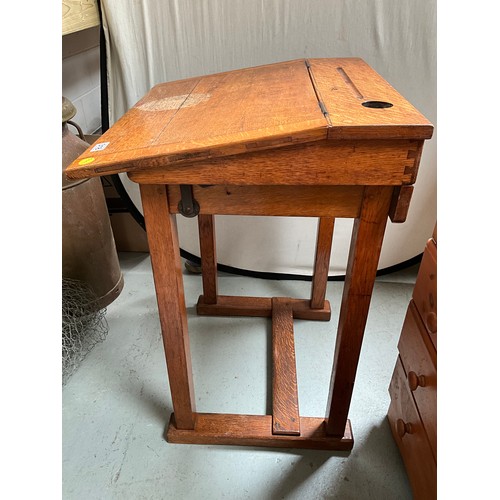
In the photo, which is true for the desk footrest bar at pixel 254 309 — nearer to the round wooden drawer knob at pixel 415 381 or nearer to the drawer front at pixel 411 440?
the drawer front at pixel 411 440

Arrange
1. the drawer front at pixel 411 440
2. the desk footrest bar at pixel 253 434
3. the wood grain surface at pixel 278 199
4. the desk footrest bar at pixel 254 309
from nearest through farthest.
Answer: the wood grain surface at pixel 278 199
the drawer front at pixel 411 440
the desk footrest bar at pixel 253 434
the desk footrest bar at pixel 254 309

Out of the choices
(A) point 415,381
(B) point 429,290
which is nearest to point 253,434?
(A) point 415,381

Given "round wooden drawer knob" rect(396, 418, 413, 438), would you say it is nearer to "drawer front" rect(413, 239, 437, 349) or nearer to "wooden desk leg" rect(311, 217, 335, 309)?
"drawer front" rect(413, 239, 437, 349)

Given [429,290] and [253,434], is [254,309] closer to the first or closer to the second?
[253,434]

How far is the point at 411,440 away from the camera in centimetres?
105

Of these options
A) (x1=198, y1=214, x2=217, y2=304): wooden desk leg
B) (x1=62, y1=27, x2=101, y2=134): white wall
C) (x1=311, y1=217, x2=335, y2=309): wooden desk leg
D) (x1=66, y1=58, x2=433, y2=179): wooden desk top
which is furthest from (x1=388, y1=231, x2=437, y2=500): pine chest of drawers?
(x1=62, y1=27, x2=101, y2=134): white wall

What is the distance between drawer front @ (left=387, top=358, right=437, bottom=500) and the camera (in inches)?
36.1

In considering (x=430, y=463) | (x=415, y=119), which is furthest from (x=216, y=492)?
(x=415, y=119)

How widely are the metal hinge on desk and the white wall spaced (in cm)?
128

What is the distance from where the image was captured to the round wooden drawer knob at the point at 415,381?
95 centimetres

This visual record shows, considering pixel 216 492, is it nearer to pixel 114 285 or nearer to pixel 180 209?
pixel 180 209

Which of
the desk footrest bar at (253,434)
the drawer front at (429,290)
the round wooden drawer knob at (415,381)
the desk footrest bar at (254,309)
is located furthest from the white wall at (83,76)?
the round wooden drawer knob at (415,381)

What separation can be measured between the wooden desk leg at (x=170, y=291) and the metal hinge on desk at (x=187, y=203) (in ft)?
0.12

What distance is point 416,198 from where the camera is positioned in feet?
5.65
